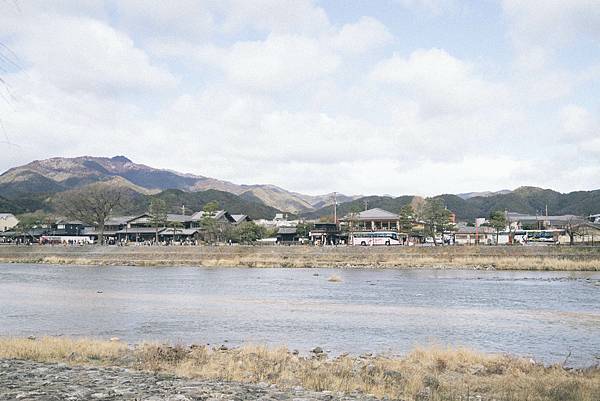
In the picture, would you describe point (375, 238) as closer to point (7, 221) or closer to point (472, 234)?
point (472, 234)

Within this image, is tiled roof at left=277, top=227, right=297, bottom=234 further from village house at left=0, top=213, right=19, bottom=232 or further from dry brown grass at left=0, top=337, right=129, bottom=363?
dry brown grass at left=0, top=337, right=129, bottom=363

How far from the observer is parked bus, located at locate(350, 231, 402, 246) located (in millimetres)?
74062

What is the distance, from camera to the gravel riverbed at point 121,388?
801 centimetres

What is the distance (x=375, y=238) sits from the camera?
247 ft

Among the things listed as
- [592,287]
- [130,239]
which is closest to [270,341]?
[592,287]

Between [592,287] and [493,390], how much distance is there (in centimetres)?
2701

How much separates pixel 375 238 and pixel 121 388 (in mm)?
67964

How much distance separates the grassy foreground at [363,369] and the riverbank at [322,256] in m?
39.9

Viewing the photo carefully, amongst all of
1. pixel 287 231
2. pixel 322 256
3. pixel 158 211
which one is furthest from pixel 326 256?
pixel 287 231

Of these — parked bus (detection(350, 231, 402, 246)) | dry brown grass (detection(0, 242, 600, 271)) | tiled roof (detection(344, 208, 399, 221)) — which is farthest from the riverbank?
tiled roof (detection(344, 208, 399, 221))

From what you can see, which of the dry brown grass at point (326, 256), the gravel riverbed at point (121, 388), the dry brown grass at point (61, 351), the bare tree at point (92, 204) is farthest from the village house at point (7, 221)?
the gravel riverbed at point (121, 388)

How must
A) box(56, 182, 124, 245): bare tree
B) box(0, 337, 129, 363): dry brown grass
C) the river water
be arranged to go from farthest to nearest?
box(56, 182, 124, 245): bare tree
the river water
box(0, 337, 129, 363): dry brown grass

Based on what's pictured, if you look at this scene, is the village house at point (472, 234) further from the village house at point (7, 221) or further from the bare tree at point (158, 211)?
the village house at point (7, 221)

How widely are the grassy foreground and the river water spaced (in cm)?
214
